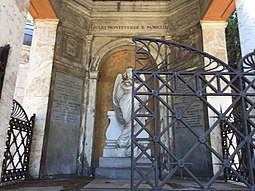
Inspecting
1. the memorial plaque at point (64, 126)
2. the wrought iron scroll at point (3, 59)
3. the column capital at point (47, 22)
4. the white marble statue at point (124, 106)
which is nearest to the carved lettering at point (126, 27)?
the column capital at point (47, 22)

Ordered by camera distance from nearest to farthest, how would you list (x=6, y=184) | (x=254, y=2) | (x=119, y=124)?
(x=254, y=2)
(x=6, y=184)
(x=119, y=124)

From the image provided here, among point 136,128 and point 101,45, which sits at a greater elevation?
point 101,45

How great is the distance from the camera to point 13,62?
8.71 feet

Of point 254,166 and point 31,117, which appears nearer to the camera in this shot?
point 254,166

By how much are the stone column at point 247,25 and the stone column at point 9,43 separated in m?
2.95

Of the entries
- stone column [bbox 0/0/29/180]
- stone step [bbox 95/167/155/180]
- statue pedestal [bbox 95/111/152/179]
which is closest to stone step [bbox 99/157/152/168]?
statue pedestal [bbox 95/111/152/179]

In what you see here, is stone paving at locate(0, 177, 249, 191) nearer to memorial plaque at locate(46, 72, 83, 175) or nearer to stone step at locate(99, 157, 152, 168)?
stone step at locate(99, 157, 152, 168)

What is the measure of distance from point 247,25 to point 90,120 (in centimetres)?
451

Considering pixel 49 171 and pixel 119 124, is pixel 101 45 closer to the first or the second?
pixel 119 124

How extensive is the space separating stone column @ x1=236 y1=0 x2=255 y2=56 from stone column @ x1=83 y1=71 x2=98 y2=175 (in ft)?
14.0

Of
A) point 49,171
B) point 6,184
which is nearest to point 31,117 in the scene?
point 49,171

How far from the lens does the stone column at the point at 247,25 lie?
2963 millimetres

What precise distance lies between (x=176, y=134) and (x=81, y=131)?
8.37 ft

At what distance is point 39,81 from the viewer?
5559mm
